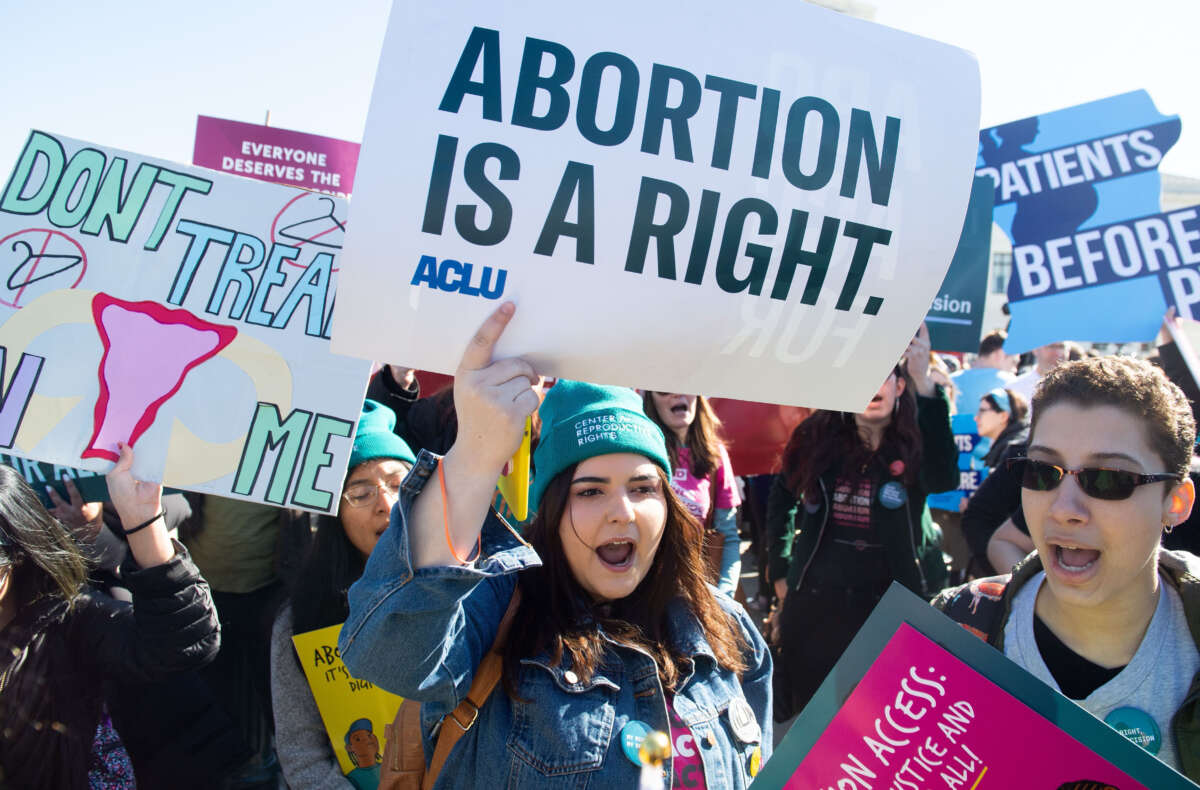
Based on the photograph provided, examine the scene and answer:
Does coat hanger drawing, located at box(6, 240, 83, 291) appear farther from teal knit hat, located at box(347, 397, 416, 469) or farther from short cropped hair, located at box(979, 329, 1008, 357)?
short cropped hair, located at box(979, 329, 1008, 357)

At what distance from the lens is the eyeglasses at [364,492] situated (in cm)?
256

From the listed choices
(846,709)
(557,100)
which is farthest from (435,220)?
(846,709)

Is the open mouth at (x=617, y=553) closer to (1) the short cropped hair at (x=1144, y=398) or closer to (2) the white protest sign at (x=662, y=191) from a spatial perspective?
(2) the white protest sign at (x=662, y=191)

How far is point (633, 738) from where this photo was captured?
5.03 feet

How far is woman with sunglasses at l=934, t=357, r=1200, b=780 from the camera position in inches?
58.7

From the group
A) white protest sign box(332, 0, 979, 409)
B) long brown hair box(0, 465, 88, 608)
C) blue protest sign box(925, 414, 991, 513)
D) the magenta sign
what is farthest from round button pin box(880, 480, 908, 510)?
the magenta sign

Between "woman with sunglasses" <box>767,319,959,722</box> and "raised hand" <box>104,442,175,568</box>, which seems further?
"woman with sunglasses" <box>767,319,959,722</box>

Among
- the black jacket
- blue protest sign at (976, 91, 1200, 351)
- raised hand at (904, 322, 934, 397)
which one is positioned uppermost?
blue protest sign at (976, 91, 1200, 351)

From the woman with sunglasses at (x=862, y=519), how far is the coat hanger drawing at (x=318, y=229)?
225 cm

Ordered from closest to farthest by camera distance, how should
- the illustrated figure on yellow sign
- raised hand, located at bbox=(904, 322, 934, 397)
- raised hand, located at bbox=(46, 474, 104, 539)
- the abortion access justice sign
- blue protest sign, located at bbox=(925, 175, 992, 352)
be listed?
the abortion access justice sign, the illustrated figure on yellow sign, raised hand, located at bbox=(46, 474, 104, 539), raised hand, located at bbox=(904, 322, 934, 397), blue protest sign, located at bbox=(925, 175, 992, 352)

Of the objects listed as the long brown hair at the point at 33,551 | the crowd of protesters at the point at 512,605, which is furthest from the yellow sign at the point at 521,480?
the long brown hair at the point at 33,551

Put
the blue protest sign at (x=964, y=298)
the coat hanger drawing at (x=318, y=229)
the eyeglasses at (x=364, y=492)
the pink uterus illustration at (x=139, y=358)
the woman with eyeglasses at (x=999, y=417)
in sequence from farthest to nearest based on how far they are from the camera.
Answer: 1. the blue protest sign at (x=964, y=298)
2. the woman with eyeglasses at (x=999, y=417)
3. the eyeglasses at (x=364, y=492)
4. the coat hanger drawing at (x=318, y=229)
5. the pink uterus illustration at (x=139, y=358)

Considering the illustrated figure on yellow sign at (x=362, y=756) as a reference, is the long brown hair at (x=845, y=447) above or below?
above

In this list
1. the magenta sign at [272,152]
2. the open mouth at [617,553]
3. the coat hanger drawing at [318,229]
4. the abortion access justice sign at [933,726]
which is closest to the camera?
the abortion access justice sign at [933,726]
